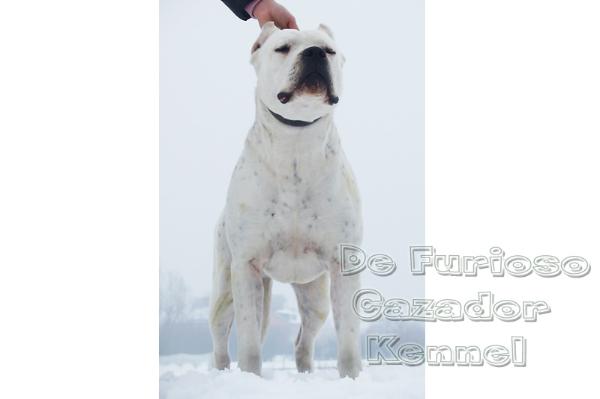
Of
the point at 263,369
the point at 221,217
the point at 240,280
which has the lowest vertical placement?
the point at 263,369

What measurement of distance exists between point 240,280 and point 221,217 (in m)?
0.15

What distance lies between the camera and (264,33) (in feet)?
7.20

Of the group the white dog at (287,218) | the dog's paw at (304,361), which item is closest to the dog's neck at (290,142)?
the white dog at (287,218)

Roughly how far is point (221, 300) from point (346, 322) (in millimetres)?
299

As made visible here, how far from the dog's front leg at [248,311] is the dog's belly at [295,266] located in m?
0.04

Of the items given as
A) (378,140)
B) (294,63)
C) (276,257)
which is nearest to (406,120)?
(378,140)

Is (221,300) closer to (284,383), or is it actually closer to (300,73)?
(284,383)

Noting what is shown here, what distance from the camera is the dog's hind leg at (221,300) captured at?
7.43 feet

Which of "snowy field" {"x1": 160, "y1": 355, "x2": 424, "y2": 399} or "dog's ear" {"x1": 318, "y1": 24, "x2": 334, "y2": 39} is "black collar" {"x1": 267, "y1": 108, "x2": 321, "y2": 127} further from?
"snowy field" {"x1": 160, "y1": 355, "x2": 424, "y2": 399}

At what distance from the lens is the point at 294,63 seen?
82.7 inches
